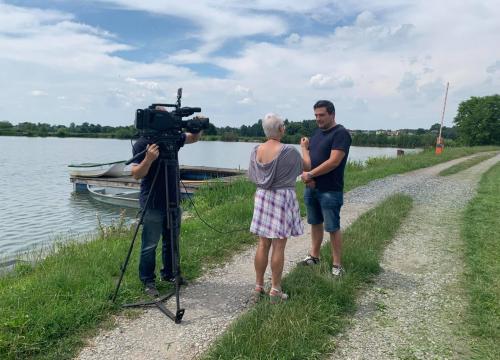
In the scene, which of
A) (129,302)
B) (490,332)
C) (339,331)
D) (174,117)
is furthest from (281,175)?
(490,332)

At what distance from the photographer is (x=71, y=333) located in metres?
3.47

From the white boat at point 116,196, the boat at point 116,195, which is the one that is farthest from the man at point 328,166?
the white boat at point 116,196

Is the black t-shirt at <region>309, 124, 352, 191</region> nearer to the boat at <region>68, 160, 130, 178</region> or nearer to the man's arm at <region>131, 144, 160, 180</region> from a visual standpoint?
the man's arm at <region>131, 144, 160, 180</region>

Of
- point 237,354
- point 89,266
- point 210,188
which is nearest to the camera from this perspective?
point 237,354

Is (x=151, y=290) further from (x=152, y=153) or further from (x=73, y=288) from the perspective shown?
(x=152, y=153)

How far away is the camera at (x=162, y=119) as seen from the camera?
3.94 meters

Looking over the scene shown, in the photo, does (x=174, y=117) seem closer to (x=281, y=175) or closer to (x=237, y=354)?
(x=281, y=175)

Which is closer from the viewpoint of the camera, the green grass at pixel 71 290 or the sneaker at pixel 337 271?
the green grass at pixel 71 290

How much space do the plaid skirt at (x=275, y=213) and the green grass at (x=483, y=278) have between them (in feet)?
5.96

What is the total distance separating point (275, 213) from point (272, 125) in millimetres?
824

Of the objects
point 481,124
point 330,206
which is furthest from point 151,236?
point 481,124

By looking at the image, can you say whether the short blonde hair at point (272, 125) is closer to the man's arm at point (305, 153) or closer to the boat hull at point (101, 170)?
the man's arm at point (305, 153)

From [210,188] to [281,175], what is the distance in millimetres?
8805

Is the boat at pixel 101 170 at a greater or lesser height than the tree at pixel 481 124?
lesser
